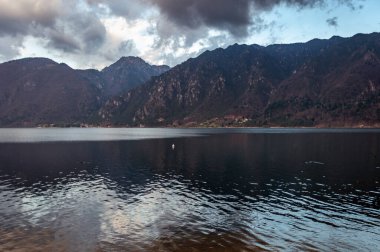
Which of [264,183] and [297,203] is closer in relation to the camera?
[297,203]

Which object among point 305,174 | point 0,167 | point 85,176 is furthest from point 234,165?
point 0,167

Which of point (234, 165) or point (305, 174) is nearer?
point (305, 174)

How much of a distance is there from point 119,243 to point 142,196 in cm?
2361

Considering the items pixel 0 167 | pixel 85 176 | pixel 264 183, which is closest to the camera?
pixel 264 183

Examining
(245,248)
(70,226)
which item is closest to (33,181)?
(70,226)

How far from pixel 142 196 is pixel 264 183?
26922 mm

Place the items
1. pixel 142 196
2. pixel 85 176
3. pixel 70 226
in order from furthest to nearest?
pixel 85 176
pixel 142 196
pixel 70 226

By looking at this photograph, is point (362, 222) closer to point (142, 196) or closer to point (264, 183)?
point (264, 183)

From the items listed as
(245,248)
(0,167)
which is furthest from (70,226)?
(0,167)

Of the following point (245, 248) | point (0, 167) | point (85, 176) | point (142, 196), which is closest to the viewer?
point (245, 248)

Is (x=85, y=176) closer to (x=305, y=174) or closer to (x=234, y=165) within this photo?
(x=234, y=165)

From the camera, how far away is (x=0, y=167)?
96.9 m

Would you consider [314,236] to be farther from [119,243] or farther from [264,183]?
[264,183]

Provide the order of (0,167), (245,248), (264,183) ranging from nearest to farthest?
1. (245,248)
2. (264,183)
3. (0,167)
